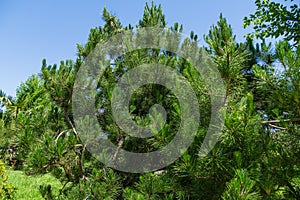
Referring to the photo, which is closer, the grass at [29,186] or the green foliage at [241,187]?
the green foliage at [241,187]

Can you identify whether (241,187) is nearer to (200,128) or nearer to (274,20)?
(200,128)

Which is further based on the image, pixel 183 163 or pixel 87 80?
pixel 87 80

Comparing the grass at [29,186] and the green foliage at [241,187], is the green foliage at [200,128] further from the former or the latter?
the grass at [29,186]

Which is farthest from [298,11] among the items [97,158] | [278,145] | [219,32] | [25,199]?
[25,199]

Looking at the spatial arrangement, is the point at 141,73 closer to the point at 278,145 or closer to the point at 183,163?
the point at 183,163

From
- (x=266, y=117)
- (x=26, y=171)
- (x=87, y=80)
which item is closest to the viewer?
(x=266, y=117)

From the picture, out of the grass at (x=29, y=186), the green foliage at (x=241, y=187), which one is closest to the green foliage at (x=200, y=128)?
the green foliage at (x=241, y=187)

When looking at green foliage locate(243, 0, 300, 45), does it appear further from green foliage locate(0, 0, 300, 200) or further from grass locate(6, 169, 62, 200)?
grass locate(6, 169, 62, 200)

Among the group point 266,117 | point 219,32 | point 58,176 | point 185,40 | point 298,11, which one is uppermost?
point 298,11

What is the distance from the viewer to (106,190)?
7.64ft

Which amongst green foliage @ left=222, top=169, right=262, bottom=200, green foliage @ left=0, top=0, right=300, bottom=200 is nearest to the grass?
green foliage @ left=0, top=0, right=300, bottom=200

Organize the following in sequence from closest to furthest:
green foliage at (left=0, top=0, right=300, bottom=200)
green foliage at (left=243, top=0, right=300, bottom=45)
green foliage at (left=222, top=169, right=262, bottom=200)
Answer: green foliage at (left=222, top=169, right=262, bottom=200), green foliage at (left=0, top=0, right=300, bottom=200), green foliage at (left=243, top=0, right=300, bottom=45)

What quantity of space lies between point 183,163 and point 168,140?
0.19m

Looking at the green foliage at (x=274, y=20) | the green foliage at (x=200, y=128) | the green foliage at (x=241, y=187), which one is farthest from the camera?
the green foliage at (x=274, y=20)
